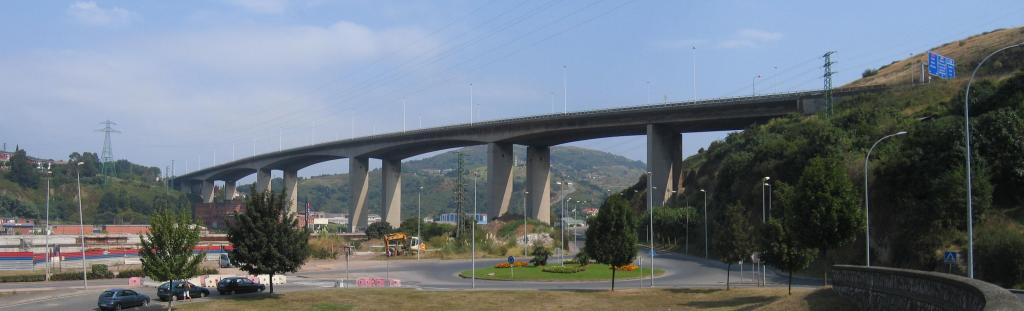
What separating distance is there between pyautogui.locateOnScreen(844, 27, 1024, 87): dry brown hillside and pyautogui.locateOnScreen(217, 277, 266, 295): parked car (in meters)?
85.1

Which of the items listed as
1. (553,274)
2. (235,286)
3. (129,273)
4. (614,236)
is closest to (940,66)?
(553,274)

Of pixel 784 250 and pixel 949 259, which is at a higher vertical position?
pixel 784 250

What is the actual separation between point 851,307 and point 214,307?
2781cm

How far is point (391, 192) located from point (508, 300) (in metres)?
122

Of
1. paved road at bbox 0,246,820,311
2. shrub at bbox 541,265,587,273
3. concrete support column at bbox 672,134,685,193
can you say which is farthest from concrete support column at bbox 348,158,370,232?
shrub at bbox 541,265,587,273

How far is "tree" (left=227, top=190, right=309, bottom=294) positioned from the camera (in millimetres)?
46750

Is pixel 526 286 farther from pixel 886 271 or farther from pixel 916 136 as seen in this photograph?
pixel 886 271

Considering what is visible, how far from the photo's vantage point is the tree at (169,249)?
4109 cm

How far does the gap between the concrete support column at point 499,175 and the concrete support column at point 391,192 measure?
3089cm

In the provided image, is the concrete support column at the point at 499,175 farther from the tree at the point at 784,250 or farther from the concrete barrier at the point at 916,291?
the concrete barrier at the point at 916,291

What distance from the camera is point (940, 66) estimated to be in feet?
305

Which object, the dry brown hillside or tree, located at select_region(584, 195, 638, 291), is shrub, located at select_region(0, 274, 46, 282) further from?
the dry brown hillside

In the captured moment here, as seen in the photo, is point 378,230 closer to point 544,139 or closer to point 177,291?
point 544,139

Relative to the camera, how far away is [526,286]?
56844mm
